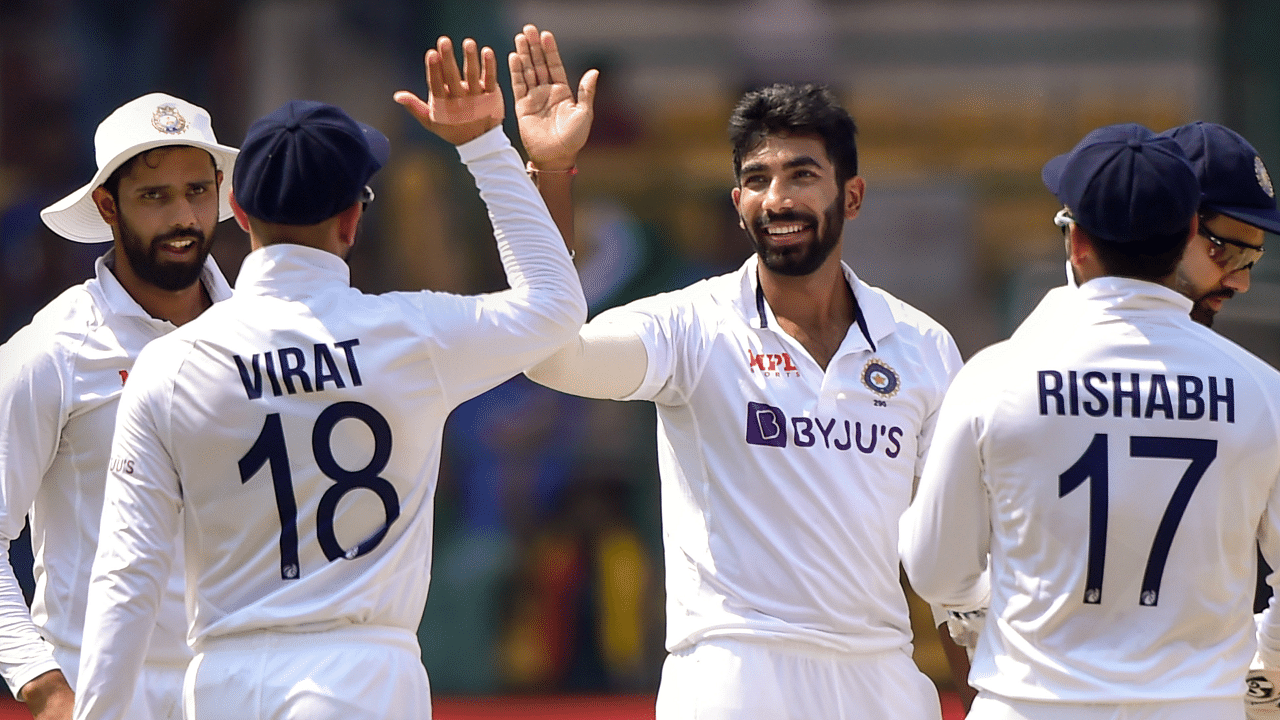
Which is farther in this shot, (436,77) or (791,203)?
(791,203)

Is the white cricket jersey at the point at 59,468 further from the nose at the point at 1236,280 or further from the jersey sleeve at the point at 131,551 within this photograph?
the nose at the point at 1236,280

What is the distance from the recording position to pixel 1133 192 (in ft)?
9.57

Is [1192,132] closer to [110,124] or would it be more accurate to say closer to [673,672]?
[673,672]

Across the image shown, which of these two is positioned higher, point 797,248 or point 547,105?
point 547,105

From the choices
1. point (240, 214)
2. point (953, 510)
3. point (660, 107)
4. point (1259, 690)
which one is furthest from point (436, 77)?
point (660, 107)

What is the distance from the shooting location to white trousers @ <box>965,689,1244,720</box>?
2.89 m

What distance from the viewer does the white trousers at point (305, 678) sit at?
2918mm

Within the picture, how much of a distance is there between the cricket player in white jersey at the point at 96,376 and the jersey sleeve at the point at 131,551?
57cm

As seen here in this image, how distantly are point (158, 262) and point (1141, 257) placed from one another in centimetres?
218

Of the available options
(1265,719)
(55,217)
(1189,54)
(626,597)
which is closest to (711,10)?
(1189,54)

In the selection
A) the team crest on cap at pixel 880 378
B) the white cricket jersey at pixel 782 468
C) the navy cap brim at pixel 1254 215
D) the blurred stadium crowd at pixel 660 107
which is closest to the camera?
the navy cap brim at pixel 1254 215

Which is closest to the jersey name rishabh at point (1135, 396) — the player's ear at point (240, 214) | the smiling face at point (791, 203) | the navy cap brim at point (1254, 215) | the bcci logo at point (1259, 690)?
the navy cap brim at point (1254, 215)

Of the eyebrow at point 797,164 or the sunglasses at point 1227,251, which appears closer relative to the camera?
the sunglasses at point 1227,251

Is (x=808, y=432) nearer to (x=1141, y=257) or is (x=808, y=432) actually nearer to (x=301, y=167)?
(x=1141, y=257)
